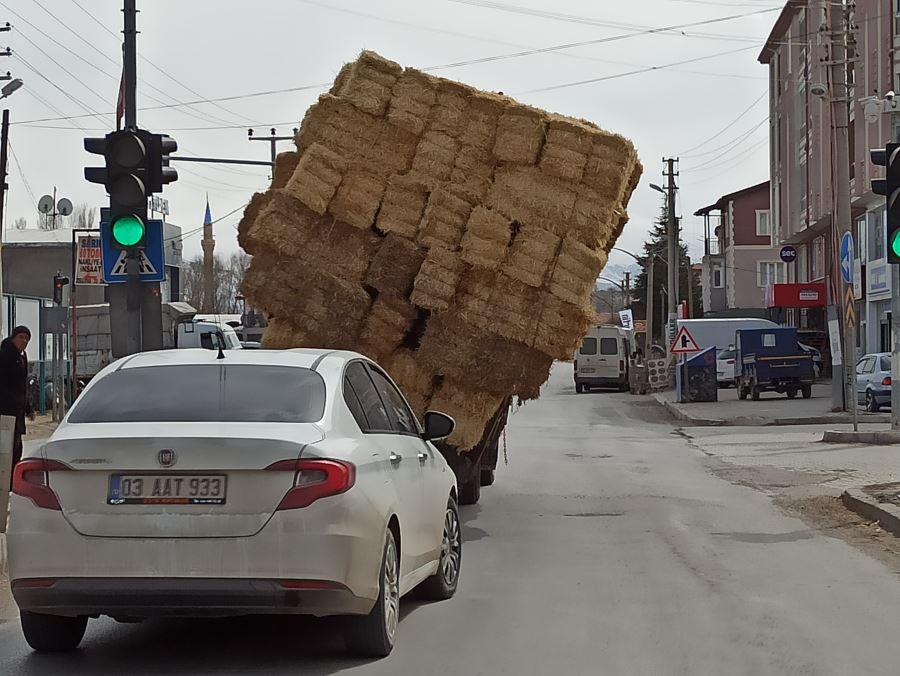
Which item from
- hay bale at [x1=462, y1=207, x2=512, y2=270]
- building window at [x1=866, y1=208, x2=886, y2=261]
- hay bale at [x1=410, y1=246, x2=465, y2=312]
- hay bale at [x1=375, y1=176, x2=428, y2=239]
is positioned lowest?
hay bale at [x1=410, y1=246, x2=465, y2=312]

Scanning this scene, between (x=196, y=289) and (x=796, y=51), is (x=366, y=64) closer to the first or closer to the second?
(x=796, y=51)

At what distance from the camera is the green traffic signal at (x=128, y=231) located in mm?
11453

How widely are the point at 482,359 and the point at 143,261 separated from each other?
319 cm

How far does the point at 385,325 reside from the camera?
12.2 m

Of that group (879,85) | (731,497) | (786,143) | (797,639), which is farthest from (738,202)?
(797,639)

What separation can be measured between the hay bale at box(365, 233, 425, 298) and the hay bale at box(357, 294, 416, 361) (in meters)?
0.11

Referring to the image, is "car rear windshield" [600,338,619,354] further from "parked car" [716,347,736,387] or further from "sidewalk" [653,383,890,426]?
"sidewalk" [653,383,890,426]

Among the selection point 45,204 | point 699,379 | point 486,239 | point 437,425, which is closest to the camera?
point 437,425

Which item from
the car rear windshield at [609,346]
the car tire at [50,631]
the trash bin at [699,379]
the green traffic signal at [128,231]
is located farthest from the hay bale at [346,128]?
the car rear windshield at [609,346]

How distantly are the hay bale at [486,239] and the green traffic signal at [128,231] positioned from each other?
9.38 feet

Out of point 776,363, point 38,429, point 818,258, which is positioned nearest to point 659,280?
point 818,258

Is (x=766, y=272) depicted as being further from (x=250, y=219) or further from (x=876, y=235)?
(x=250, y=219)

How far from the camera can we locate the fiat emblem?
621cm

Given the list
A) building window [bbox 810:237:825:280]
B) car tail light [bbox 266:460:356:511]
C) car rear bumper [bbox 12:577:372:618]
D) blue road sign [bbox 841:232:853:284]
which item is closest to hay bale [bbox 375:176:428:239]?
car tail light [bbox 266:460:356:511]
